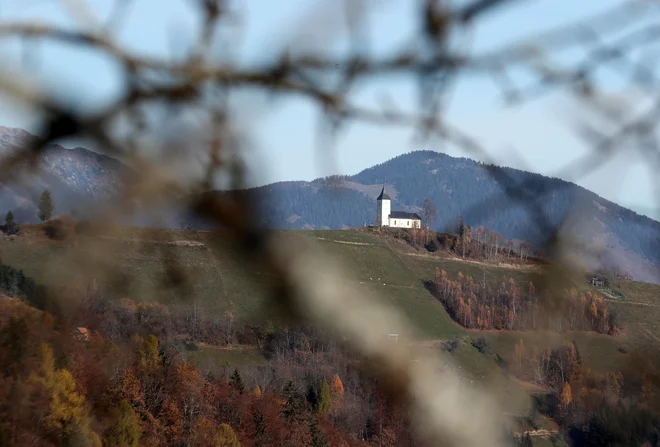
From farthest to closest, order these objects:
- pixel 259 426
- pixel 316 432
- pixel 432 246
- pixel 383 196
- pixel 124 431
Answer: pixel 259 426 → pixel 124 431 → pixel 316 432 → pixel 432 246 → pixel 383 196

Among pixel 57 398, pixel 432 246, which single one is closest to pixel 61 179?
pixel 432 246

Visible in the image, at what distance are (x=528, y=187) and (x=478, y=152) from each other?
0.11 meters

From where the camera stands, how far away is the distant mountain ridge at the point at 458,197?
4.29ft

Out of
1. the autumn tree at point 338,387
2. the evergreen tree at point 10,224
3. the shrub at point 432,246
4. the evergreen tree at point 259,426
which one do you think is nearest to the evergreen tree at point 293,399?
the autumn tree at point 338,387

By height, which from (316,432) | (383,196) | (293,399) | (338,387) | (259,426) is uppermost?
(383,196)

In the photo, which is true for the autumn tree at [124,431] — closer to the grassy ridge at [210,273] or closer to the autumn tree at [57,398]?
the autumn tree at [57,398]

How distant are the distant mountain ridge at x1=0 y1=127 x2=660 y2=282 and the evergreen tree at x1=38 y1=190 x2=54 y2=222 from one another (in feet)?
0.04

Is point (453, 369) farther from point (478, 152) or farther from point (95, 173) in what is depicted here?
point (95, 173)

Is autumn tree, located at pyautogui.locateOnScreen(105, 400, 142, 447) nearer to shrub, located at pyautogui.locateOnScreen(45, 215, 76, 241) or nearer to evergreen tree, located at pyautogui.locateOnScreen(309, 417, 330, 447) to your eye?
evergreen tree, located at pyautogui.locateOnScreen(309, 417, 330, 447)

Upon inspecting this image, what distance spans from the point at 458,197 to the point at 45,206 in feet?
2.54

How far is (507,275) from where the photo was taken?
156cm

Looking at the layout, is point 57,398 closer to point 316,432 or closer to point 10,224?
point 10,224

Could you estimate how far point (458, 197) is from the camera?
149cm

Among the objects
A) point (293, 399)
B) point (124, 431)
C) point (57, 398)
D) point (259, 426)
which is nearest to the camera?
point (57, 398)
